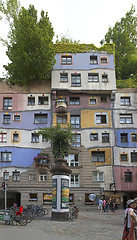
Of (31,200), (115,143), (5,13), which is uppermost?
(5,13)

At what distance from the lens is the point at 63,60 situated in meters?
35.5

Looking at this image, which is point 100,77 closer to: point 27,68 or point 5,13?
point 27,68

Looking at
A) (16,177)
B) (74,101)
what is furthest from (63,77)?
(16,177)

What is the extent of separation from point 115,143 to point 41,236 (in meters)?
23.2

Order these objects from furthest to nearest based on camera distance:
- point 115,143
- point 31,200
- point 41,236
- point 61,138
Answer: point 115,143 → point 31,200 → point 61,138 → point 41,236

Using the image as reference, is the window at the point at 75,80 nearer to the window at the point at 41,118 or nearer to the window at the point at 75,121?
the window at the point at 75,121

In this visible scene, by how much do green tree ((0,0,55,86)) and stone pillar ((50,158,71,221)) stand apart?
19698 mm

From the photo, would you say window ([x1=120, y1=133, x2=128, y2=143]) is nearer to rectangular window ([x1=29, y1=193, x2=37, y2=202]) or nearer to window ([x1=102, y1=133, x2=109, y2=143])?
window ([x1=102, y1=133, x2=109, y2=143])

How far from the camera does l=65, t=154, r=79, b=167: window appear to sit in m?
31.8

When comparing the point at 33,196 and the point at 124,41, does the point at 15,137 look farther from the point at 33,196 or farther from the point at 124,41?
the point at 124,41

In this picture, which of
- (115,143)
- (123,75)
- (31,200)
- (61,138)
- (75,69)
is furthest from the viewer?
(123,75)

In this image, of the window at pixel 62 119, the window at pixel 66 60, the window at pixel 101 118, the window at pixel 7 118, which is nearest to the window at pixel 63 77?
the window at pixel 66 60

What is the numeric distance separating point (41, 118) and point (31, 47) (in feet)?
30.0

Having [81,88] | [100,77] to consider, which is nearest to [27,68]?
[81,88]
